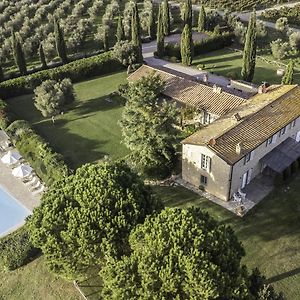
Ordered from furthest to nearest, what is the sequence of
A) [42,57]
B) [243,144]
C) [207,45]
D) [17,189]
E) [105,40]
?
[207,45]
[105,40]
[42,57]
[17,189]
[243,144]

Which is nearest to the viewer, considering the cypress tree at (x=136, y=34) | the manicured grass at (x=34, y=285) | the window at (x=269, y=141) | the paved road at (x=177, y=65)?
the manicured grass at (x=34, y=285)

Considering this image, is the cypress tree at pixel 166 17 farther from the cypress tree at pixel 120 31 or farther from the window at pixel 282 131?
the window at pixel 282 131

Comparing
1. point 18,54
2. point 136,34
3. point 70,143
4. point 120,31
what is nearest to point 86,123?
point 70,143

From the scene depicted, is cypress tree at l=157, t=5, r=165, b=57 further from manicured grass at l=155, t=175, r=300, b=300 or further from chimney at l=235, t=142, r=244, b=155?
chimney at l=235, t=142, r=244, b=155

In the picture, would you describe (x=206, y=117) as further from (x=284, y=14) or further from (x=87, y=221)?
(x=284, y=14)

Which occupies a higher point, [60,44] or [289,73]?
[60,44]

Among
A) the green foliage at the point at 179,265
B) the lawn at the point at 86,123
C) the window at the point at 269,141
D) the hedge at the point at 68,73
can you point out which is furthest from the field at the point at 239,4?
the green foliage at the point at 179,265
